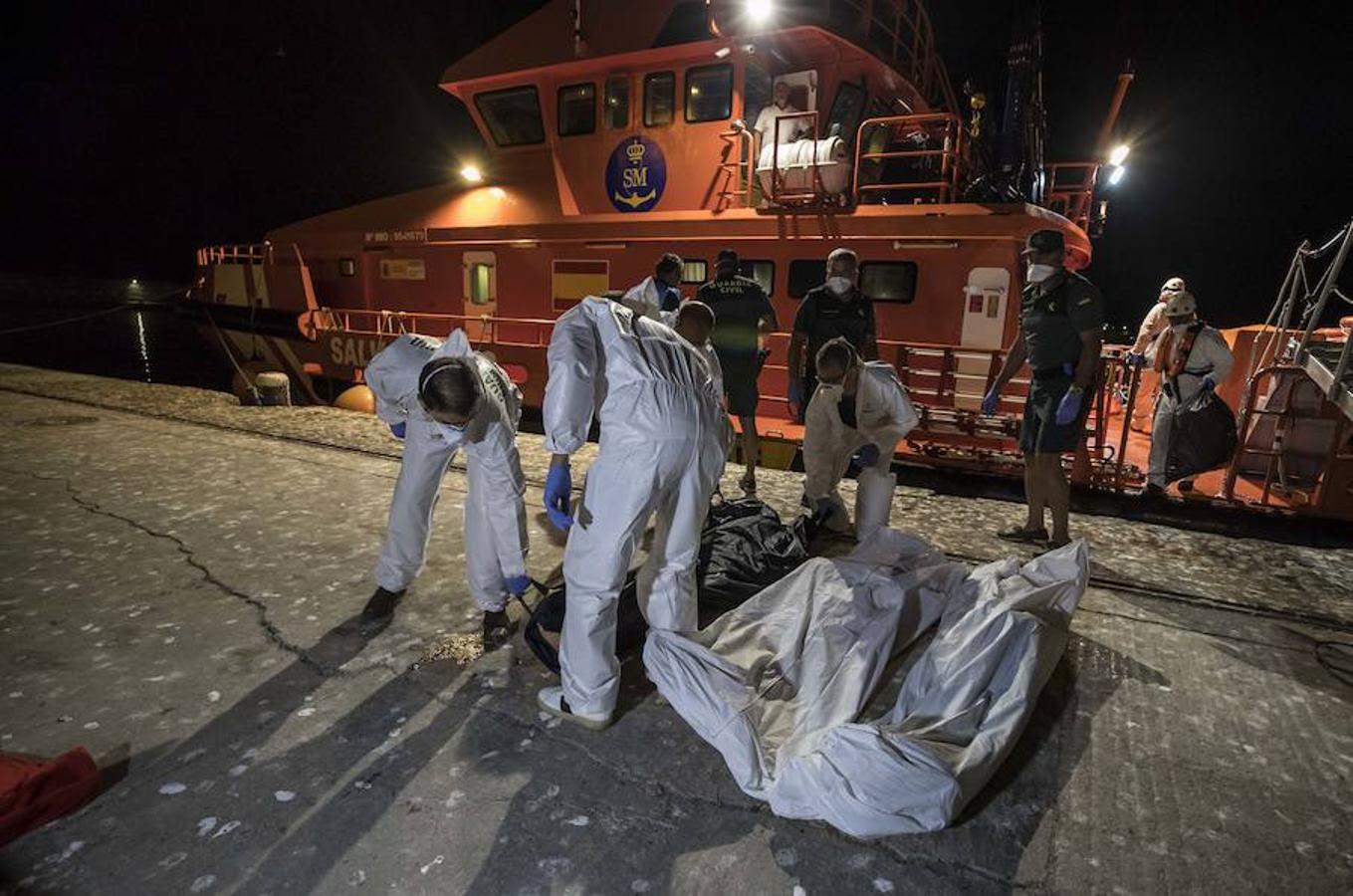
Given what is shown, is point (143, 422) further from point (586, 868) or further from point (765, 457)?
point (586, 868)

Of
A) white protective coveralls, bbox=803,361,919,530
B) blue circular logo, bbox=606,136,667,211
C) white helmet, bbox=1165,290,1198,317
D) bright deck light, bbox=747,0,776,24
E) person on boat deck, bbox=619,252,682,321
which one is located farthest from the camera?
blue circular logo, bbox=606,136,667,211

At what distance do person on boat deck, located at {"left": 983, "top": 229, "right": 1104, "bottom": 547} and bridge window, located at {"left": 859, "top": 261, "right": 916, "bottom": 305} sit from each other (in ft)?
7.02

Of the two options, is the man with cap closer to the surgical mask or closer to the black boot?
the surgical mask

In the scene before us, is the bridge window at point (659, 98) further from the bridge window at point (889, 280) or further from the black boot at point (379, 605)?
the black boot at point (379, 605)

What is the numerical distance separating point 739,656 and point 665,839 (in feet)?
2.32

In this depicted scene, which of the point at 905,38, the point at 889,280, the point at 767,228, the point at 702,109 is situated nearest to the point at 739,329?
the point at 767,228

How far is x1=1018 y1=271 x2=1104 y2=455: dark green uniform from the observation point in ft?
12.1

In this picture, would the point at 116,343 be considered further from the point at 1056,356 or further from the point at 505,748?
the point at 1056,356

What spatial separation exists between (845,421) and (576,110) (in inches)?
234

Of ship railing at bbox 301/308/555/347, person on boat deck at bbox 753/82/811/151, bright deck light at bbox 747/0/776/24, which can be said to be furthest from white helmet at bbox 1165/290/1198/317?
ship railing at bbox 301/308/555/347

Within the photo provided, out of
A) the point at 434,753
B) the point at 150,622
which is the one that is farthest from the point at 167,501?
the point at 434,753

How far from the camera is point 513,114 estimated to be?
8.33 meters

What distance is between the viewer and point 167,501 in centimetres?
447

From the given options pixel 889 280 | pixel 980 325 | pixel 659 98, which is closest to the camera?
pixel 980 325
